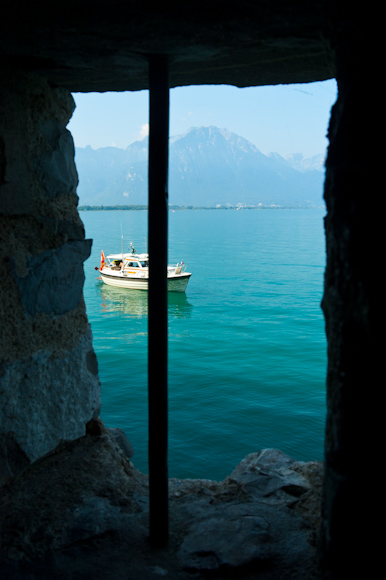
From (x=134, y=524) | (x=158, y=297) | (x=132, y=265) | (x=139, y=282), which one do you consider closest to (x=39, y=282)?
(x=158, y=297)

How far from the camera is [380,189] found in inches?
50.8

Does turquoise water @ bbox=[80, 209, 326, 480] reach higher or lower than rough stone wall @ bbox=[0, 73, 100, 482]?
lower

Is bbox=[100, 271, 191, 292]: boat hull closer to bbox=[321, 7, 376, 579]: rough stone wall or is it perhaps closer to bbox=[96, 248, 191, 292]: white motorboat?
bbox=[96, 248, 191, 292]: white motorboat

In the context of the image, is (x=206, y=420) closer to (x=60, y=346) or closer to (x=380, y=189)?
(x=60, y=346)

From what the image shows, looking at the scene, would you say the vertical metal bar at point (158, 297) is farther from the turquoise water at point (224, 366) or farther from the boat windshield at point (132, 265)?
the boat windshield at point (132, 265)

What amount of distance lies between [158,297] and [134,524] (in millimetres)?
1035

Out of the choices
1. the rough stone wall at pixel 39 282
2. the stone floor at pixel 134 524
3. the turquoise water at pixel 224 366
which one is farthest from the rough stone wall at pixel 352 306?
the turquoise water at pixel 224 366

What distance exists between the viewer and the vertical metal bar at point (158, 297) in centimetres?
202

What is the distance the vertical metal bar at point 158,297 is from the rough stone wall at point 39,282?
0.61m

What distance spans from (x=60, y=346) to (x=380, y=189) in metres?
1.73

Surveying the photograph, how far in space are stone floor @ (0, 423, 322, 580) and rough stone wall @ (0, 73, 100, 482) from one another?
16cm

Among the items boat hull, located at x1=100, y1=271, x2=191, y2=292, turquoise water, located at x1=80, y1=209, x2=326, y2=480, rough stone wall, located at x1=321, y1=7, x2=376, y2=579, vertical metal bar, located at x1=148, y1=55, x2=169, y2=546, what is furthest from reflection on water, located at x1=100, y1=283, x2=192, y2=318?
rough stone wall, located at x1=321, y1=7, x2=376, y2=579

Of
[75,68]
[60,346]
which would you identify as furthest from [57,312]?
[75,68]

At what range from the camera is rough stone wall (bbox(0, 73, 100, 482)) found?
2.22m
